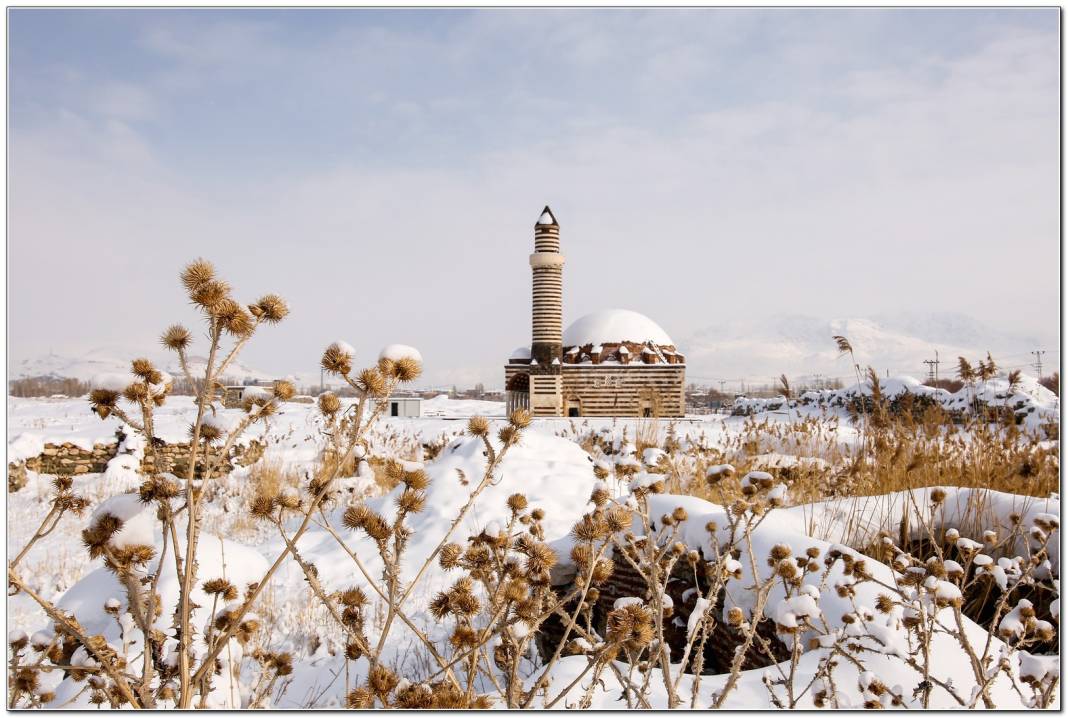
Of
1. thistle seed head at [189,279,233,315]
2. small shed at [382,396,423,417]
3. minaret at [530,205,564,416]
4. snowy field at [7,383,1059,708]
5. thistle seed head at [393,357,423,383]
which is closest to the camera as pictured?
thistle seed head at [189,279,233,315]

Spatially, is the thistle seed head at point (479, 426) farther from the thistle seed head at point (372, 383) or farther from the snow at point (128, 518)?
the snow at point (128, 518)

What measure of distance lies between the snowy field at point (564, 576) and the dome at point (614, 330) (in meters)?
15.7

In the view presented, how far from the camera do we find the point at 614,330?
85.0ft

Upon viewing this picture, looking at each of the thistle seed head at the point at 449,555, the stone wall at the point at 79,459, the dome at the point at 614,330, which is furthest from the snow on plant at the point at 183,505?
the dome at the point at 614,330

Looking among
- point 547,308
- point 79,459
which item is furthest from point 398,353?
point 547,308

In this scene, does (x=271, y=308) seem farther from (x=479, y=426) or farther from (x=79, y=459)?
(x=79, y=459)

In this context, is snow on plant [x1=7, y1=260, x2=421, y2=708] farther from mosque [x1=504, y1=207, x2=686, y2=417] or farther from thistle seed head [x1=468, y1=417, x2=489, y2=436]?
mosque [x1=504, y1=207, x2=686, y2=417]

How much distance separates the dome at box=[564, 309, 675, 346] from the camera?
1010 inches

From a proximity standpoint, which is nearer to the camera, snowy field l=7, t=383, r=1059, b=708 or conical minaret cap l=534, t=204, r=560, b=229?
snowy field l=7, t=383, r=1059, b=708

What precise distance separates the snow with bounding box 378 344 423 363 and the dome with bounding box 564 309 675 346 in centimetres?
2348

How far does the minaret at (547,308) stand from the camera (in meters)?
23.7

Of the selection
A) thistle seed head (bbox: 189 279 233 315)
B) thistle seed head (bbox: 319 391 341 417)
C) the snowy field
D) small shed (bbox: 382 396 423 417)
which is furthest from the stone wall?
small shed (bbox: 382 396 423 417)

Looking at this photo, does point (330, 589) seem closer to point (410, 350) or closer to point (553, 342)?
point (410, 350)

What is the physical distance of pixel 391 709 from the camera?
6.26 feet
